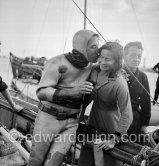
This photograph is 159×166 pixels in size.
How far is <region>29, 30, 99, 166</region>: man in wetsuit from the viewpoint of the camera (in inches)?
72.4

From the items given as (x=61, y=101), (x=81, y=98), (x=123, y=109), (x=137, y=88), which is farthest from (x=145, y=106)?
(x=61, y=101)

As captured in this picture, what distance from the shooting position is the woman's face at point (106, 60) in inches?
70.7

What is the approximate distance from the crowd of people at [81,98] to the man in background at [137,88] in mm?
639

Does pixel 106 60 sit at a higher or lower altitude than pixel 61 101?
higher

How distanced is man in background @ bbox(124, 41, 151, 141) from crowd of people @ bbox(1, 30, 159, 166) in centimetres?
64

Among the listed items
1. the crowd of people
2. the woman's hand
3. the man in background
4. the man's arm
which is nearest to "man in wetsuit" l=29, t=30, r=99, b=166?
the crowd of people

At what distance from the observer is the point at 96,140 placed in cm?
181

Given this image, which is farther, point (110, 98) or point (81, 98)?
point (81, 98)

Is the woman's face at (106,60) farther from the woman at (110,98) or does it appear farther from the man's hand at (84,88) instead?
the man's hand at (84,88)

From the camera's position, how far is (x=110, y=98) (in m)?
1.82

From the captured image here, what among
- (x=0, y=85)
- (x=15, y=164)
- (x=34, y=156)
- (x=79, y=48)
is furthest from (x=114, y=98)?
(x=15, y=164)

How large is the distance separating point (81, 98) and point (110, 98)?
0.89 feet

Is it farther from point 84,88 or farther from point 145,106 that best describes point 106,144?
point 145,106

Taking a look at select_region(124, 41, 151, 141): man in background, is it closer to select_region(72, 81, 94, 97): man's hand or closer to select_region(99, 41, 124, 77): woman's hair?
select_region(99, 41, 124, 77): woman's hair
